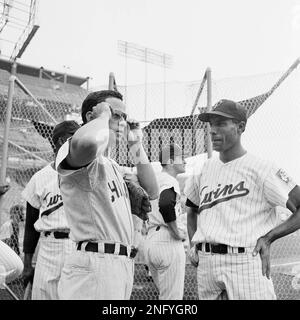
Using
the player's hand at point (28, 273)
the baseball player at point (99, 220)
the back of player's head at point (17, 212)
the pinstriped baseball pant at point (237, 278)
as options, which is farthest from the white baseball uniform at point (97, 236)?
the back of player's head at point (17, 212)

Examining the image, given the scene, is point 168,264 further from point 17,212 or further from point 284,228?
point 17,212

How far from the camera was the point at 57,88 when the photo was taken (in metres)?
26.0

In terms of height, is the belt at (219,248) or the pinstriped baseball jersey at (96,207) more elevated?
the pinstriped baseball jersey at (96,207)

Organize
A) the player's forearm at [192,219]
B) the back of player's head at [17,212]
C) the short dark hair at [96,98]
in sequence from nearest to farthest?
the short dark hair at [96,98]
the player's forearm at [192,219]
the back of player's head at [17,212]

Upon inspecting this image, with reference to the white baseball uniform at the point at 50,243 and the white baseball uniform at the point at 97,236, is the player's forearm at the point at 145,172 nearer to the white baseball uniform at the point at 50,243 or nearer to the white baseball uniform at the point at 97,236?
the white baseball uniform at the point at 97,236

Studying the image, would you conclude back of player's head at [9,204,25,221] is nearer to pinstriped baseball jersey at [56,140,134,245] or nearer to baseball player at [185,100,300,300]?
baseball player at [185,100,300,300]

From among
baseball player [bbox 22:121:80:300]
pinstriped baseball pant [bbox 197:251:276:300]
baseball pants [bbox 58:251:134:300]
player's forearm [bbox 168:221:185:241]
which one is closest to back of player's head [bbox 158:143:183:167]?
player's forearm [bbox 168:221:185:241]

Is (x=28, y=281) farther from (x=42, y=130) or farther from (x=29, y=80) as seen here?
(x=29, y=80)

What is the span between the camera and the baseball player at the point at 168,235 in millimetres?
3791

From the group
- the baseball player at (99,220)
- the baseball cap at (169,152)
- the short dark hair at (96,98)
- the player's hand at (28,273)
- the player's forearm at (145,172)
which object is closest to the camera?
the baseball player at (99,220)

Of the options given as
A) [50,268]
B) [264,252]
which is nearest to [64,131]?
[50,268]
